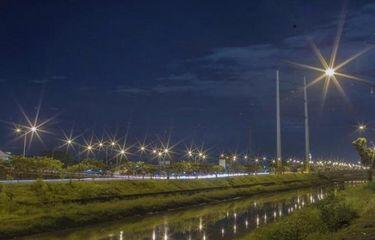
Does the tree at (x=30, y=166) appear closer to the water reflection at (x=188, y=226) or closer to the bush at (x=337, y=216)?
the water reflection at (x=188, y=226)

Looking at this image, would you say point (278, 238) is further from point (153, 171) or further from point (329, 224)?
point (153, 171)

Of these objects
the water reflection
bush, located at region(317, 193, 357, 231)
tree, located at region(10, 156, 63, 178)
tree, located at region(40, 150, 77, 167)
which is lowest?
the water reflection

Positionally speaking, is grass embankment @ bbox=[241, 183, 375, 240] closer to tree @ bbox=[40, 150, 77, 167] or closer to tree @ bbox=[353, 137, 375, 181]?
tree @ bbox=[353, 137, 375, 181]

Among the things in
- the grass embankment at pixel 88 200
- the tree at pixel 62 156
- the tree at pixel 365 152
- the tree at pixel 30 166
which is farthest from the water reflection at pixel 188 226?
the tree at pixel 62 156

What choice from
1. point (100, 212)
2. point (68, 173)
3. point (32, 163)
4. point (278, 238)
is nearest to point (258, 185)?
point (68, 173)

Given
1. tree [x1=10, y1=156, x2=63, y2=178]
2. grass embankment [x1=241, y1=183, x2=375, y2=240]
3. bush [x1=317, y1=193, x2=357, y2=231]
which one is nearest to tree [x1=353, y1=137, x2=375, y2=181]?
grass embankment [x1=241, y1=183, x2=375, y2=240]

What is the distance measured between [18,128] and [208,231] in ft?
145

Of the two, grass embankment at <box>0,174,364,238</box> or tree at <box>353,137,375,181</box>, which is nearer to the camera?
grass embankment at <box>0,174,364,238</box>

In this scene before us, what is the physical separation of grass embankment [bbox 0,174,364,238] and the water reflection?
6.27 feet

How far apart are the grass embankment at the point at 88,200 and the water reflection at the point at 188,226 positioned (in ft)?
6.27

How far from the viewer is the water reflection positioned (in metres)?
39.5

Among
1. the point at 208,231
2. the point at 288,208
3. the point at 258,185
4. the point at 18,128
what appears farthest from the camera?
the point at 258,185

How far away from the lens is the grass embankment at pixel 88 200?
138 ft

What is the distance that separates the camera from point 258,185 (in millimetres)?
99125
